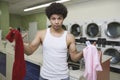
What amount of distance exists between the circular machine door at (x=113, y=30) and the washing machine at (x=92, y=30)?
28 centimetres

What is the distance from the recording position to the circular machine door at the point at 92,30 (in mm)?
4656

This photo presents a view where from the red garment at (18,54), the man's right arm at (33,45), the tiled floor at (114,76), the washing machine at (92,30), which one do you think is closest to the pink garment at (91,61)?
the man's right arm at (33,45)

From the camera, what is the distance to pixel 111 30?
14.5ft

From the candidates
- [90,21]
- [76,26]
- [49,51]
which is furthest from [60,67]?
[76,26]

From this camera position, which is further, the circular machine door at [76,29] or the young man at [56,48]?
the circular machine door at [76,29]

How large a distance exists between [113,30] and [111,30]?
72mm

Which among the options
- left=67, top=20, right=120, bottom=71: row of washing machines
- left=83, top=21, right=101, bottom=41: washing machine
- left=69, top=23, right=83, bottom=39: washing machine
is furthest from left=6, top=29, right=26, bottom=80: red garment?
left=69, top=23, right=83, bottom=39: washing machine

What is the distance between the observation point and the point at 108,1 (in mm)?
4363

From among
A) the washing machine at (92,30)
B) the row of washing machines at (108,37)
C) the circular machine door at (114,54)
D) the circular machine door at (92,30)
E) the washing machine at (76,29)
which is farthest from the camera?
the washing machine at (76,29)

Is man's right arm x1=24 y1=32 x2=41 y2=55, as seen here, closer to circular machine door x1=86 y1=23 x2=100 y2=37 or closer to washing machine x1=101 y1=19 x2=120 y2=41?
washing machine x1=101 y1=19 x2=120 y2=41

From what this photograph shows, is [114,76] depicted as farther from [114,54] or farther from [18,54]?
[18,54]

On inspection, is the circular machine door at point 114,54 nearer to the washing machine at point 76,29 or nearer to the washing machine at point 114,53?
the washing machine at point 114,53

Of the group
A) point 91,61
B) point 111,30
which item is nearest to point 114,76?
point 111,30

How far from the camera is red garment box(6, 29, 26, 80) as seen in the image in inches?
A: 59.1
